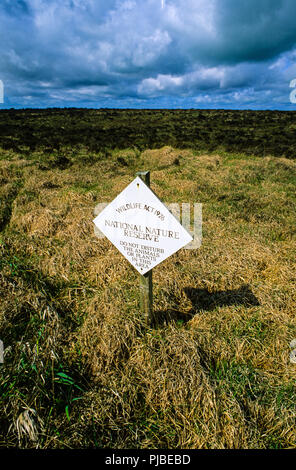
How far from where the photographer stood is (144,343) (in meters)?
3.14

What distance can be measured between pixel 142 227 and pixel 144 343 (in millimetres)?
1479

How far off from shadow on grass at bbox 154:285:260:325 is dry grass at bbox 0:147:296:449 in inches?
0.8

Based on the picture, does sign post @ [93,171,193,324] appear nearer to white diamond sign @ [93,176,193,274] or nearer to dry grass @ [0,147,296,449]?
white diamond sign @ [93,176,193,274]

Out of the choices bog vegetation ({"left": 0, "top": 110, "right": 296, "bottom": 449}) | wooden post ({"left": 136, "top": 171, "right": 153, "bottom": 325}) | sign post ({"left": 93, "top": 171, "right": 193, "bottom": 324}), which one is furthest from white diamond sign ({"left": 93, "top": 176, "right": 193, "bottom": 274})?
bog vegetation ({"left": 0, "top": 110, "right": 296, "bottom": 449})

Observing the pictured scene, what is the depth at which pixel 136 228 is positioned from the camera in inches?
110

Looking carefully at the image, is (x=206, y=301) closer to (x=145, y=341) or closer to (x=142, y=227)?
(x=145, y=341)

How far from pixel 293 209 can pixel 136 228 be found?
6.96 metres

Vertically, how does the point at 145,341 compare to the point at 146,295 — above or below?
below

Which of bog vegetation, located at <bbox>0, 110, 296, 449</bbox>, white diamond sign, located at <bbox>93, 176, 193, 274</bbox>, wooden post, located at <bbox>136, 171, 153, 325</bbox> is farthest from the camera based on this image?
wooden post, located at <bbox>136, 171, 153, 325</bbox>

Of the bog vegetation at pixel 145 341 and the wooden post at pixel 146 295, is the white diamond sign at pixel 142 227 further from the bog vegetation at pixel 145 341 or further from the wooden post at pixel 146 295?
the bog vegetation at pixel 145 341

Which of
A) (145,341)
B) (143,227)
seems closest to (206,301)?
(145,341)

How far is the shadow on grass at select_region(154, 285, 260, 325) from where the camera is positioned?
3639 mm

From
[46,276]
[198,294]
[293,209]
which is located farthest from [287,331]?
[293,209]
